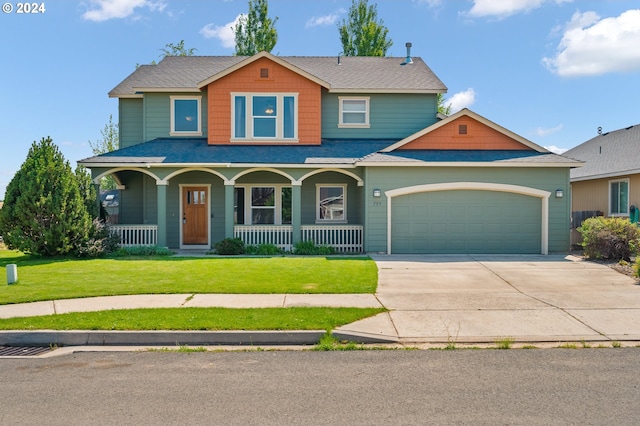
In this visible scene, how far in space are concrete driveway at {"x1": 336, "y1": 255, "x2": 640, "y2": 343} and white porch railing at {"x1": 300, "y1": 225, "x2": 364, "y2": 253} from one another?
120 inches

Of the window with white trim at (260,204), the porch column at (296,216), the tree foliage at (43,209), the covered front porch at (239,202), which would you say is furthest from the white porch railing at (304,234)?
the tree foliage at (43,209)

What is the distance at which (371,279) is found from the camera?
39.0ft

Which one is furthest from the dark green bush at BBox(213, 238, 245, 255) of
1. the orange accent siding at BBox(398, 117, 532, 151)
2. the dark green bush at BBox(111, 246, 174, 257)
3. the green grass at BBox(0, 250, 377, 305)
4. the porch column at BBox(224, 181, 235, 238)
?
the orange accent siding at BBox(398, 117, 532, 151)

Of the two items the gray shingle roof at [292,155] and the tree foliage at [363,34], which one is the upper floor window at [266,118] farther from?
the tree foliage at [363,34]

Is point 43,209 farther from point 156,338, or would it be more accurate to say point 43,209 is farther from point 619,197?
point 619,197

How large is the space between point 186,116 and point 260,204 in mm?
4675

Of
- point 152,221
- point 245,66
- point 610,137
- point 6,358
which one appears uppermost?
point 245,66

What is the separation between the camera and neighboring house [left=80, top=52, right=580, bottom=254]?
1705 cm

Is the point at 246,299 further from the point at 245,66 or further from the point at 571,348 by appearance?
the point at 245,66

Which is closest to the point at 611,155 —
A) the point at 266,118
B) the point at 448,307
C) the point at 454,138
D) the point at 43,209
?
the point at 454,138

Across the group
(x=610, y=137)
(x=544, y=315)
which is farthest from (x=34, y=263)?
(x=610, y=137)

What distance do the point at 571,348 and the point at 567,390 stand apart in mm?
1805

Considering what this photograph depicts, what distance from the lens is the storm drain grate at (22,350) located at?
6832mm

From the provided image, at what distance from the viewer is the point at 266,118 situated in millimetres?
19609
